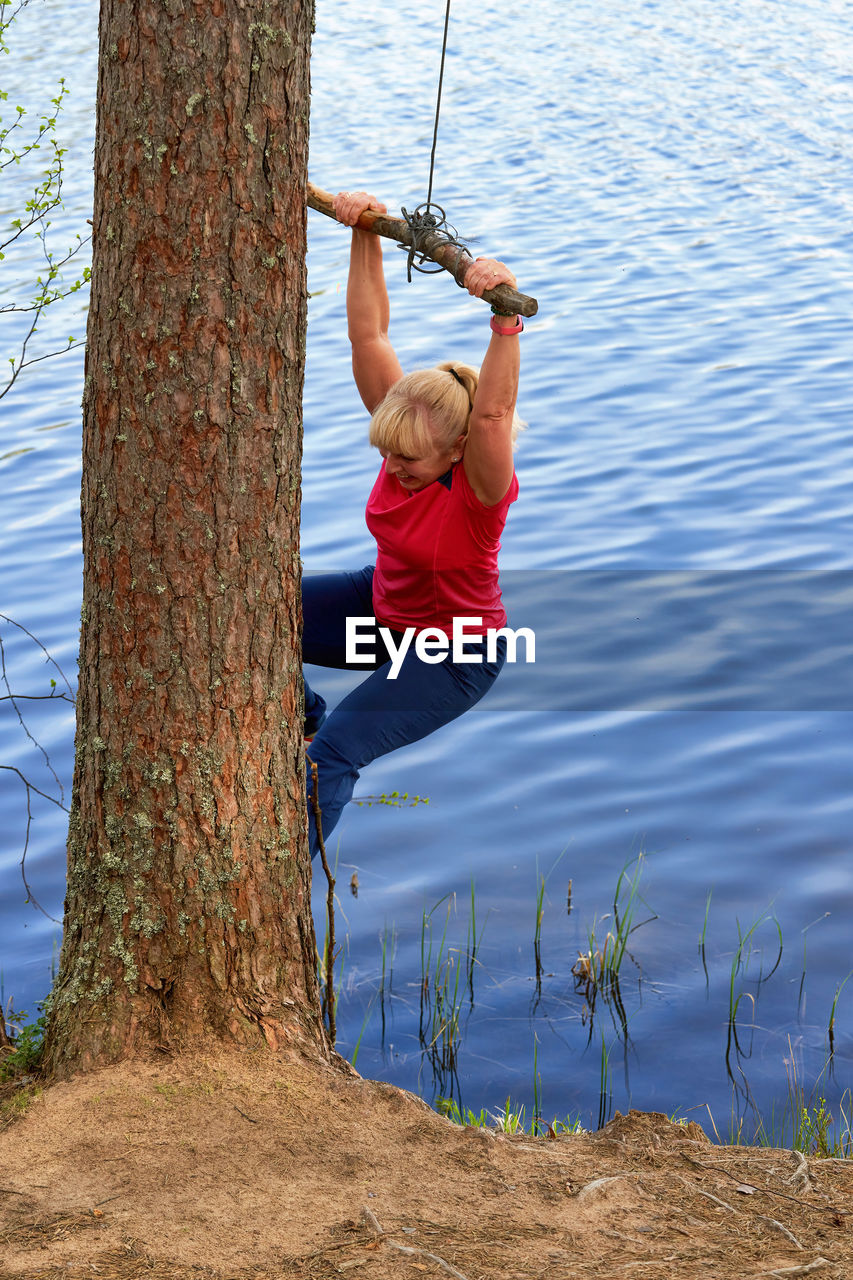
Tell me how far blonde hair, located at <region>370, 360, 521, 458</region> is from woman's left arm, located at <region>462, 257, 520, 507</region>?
0.11 m

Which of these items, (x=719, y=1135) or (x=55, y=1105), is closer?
(x=55, y=1105)

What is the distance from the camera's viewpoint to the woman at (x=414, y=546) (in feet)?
13.4

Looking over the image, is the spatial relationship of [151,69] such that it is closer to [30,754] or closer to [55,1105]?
[55,1105]

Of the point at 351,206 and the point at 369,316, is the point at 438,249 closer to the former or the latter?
the point at 351,206

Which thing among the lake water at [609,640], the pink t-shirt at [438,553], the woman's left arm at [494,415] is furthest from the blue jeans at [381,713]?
the lake water at [609,640]


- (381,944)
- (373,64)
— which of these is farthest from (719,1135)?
(373,64)

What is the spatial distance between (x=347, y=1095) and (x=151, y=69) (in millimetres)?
2424

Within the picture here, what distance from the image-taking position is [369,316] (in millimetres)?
4574

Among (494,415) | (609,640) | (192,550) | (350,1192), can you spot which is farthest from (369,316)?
(609,640)

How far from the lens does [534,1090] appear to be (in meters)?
4.89

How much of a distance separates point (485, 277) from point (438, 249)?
42 centimetres

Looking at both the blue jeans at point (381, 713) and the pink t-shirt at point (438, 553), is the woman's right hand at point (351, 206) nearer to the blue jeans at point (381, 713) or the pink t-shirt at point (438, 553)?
the pink t-shirt at point (438, 553)

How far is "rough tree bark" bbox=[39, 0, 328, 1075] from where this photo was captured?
296 centimetres

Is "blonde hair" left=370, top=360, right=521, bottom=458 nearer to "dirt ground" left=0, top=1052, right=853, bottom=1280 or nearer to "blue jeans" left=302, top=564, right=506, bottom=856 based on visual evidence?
"blue jeans" left=302, top=564, right=506, bottom=856
